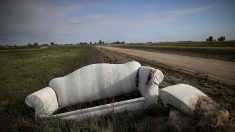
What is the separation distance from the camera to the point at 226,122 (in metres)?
3.36

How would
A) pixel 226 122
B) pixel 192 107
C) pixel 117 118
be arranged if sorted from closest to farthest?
pixel 226 122 < pixel 192 107 < pixel 117 118

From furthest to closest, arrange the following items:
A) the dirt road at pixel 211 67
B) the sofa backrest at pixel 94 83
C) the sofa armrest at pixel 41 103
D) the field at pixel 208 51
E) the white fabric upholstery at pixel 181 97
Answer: the field at pixel 208 51 < the dirt road at pixel 211 67 < the sofa backrest at pixel 94 83 < the sofa armrest at pixel 41 103 < the white fabric upholstery at pixel 181 97

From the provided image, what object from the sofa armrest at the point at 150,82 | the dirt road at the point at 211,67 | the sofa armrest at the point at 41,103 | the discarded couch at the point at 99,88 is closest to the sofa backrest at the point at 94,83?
the discarded couch at the point at 99,88

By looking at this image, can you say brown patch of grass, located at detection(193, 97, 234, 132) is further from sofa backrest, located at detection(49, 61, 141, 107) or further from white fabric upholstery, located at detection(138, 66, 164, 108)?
sofa backrest, located at detection(49, 61, 141, 107)

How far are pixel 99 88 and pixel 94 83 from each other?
175 millimetres

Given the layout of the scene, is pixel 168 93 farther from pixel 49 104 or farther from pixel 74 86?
pixel 49 104

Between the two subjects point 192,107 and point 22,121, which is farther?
point 22,121

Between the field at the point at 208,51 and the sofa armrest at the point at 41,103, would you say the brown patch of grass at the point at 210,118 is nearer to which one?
the sofa armrest at the point at 41,103

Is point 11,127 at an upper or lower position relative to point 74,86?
lower

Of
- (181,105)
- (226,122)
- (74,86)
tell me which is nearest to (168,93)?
(181,105)

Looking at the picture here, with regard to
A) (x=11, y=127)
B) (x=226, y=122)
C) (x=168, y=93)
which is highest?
(x=168, y=93)

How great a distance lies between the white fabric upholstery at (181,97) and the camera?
12.1ft

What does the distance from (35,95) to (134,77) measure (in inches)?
91.5

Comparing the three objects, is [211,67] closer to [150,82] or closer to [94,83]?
[150,82]
